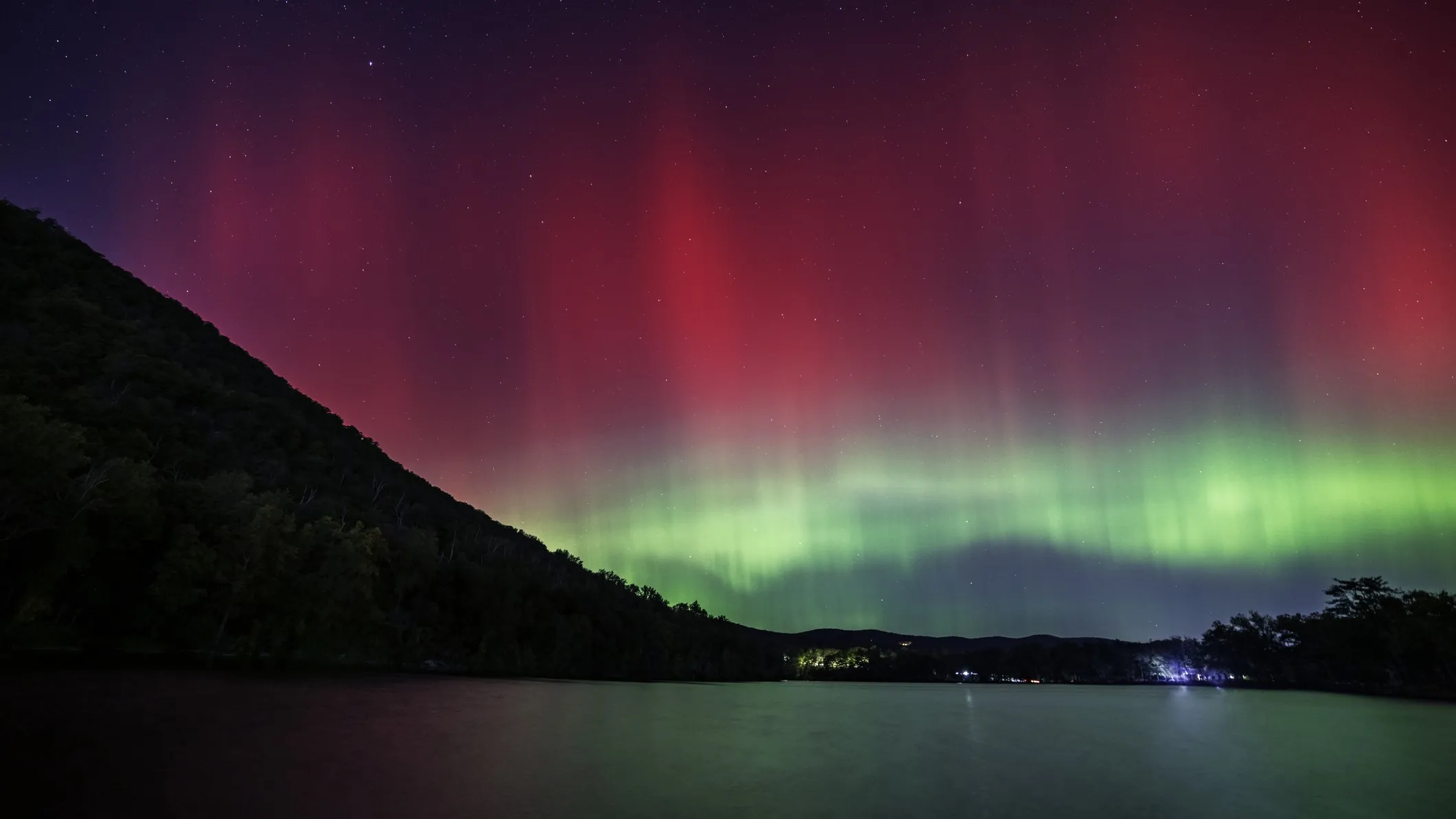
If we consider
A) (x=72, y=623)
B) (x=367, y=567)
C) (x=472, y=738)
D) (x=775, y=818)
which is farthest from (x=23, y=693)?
(x=367, y=567)

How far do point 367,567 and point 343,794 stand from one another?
66517 millimetres

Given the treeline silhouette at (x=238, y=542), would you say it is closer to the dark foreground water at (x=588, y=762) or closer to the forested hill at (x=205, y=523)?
the forested hill at (x=205, y=523)

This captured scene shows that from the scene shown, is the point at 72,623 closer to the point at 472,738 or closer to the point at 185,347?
the point at 472,738

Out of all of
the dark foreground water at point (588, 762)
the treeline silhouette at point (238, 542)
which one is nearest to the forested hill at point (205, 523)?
the treeline silhouette at point (238, 542)

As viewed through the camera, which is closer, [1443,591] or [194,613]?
[194,613]

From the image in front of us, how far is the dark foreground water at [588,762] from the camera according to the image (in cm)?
1764

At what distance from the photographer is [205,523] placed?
62.4 metres

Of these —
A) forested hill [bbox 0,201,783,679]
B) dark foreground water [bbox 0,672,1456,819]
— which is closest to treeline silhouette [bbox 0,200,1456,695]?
forested hill [bbox 0,201,783,679]

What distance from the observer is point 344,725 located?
2988 centimetres

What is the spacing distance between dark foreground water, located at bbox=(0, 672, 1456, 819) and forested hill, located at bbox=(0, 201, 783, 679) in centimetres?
1683

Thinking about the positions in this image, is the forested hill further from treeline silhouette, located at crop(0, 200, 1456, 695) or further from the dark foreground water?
the dark foreground water

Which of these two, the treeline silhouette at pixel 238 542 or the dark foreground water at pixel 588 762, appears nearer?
the dark foreground water at pixel 588 762

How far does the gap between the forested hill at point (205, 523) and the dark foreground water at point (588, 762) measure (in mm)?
16832

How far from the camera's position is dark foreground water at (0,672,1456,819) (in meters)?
17.6
